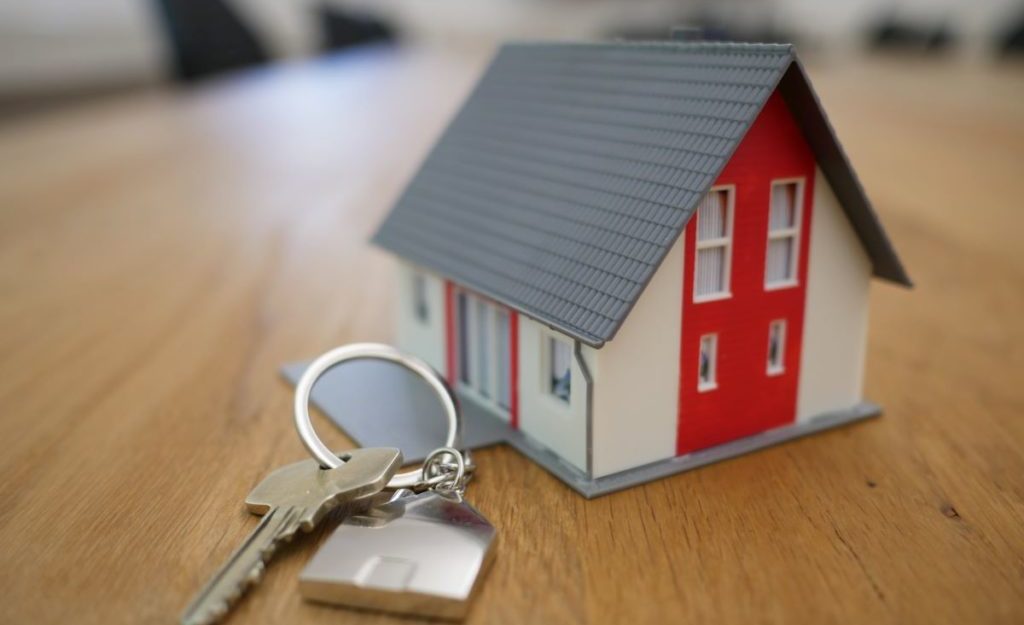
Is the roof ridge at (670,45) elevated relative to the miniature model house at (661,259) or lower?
elevated

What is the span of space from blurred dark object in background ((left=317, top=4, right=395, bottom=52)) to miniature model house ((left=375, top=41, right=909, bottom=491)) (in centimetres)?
741

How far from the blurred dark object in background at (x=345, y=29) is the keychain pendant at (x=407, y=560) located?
7.98 meters

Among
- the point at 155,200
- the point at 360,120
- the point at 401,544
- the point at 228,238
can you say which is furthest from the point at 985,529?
the point at 360,120

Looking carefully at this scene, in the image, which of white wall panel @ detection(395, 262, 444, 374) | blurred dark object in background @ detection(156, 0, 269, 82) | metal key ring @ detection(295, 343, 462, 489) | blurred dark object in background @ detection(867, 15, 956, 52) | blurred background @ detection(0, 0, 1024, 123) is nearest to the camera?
metal key ring @ detection(295, 343, 462, 489)

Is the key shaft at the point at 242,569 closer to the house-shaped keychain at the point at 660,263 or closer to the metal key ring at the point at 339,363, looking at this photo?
the metal key ring at the point at 339,363

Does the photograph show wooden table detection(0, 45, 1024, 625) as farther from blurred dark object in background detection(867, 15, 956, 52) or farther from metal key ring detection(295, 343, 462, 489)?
blurred dark object in background detection(867, 15, 956, 52)

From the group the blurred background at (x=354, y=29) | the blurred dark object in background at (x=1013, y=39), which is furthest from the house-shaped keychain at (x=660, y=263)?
the blurred dark object in background at (x=1013, y=39)

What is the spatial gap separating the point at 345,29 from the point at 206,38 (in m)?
2.34

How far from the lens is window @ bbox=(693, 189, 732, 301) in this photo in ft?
4.27

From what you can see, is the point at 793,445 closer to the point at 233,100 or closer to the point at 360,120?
the point at 360,120

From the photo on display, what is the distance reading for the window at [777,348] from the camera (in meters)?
1.43

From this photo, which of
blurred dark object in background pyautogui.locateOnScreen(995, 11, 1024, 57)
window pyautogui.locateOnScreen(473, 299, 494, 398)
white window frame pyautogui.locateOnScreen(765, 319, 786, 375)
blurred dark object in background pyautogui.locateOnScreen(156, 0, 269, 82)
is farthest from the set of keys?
blurred dark object in background pyautogui.locateOnScreen(995, 11, 1024, 57)

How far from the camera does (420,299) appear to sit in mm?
1769

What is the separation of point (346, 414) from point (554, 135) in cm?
59
